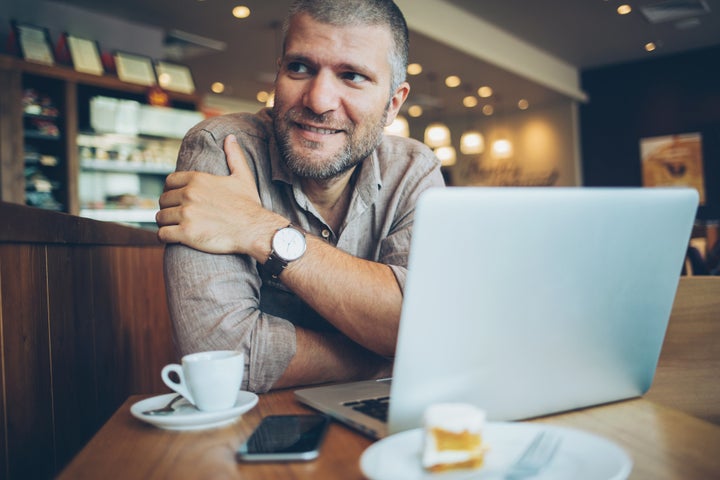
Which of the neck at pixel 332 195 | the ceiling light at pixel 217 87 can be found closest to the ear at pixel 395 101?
the neck at pixel 332 195

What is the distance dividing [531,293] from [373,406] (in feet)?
0.84

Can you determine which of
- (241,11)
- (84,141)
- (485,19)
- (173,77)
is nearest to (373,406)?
(84,141)

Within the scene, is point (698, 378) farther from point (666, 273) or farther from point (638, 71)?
point (638, 71)

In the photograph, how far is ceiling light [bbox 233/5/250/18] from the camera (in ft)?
17.0

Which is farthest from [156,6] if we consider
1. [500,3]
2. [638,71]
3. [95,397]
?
[638,71]

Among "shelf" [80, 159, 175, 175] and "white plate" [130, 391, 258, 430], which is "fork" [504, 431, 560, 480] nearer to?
"white plate" [130, 391, 258, 430]

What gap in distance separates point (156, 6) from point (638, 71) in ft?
21.9

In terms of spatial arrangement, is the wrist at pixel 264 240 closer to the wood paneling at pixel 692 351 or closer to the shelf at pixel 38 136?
the wood paneling at pixel 692 351

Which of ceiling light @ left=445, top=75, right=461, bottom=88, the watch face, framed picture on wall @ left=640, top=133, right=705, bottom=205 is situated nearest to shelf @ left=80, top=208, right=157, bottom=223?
the watch face

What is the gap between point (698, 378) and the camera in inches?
39.0

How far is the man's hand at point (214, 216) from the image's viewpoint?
1.00 metres

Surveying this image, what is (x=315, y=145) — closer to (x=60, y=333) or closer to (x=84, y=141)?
(x=60, y=333)

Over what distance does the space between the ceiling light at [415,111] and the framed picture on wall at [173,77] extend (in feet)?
16.1

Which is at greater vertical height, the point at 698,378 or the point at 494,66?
the point at 494,66
